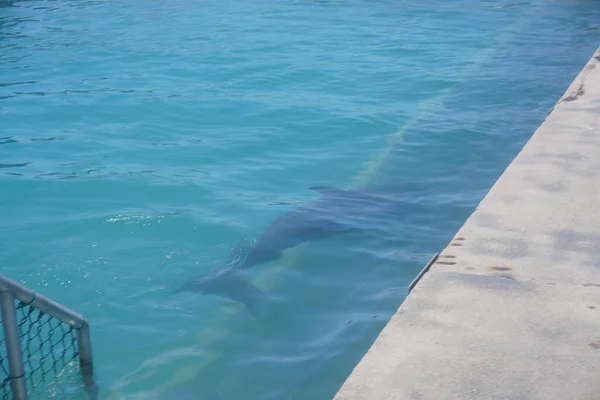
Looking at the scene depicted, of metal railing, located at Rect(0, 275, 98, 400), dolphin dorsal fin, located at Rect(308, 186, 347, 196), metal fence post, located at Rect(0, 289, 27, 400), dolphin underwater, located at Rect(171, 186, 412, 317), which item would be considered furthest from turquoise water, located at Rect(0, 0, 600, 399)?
metal fence post, located at Rect(0, 289, 27, 400)

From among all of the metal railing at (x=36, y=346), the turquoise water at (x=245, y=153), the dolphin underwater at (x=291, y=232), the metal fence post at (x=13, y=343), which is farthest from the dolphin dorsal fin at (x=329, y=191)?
the metal fence post at (x=13, y=343)

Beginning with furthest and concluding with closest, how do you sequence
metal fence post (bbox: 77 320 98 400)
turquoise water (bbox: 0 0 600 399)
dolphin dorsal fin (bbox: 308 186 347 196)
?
dolphin dorsal fin (bbox: 308 186 347 196) → turquoise water (bbox: 0 0 600 399) → metal fence post (bbox: 77 320 98 400)

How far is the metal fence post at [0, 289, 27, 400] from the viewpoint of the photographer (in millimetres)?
3148

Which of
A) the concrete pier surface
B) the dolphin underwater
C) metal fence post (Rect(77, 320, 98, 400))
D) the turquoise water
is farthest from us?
the dolphin underwater

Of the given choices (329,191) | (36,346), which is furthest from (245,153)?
(36,346)

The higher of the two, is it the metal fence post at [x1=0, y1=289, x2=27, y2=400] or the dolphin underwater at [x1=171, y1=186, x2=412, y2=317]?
the metal fence post at [x1=0, y1=289, x2=27, y2=400]

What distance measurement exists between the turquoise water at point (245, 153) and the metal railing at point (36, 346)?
0.22 m

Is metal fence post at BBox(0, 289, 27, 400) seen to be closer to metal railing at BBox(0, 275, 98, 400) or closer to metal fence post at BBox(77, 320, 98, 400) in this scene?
metal railing at BBox(0, 275, 98, 400)

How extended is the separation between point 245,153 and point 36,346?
4.06m

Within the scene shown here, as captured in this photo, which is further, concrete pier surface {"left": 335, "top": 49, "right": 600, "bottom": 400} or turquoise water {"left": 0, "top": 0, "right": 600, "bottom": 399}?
turquoise water {"left": 0, "top": 0, "right": 600, "bottom": 399}

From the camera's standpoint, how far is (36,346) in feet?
16.0

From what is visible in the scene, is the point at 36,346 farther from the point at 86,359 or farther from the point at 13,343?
the point at 13,343

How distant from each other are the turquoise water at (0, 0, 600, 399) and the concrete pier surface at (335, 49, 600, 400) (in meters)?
1.04

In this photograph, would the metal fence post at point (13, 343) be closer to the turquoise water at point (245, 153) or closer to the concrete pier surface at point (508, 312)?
the turquoise water at point (245, 153)
